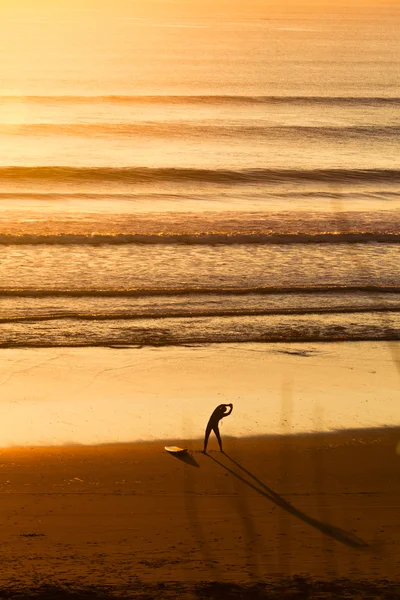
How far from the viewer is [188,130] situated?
123 ft

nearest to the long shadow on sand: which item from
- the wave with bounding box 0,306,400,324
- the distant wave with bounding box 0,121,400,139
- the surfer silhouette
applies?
Answer: the surfer silhouette

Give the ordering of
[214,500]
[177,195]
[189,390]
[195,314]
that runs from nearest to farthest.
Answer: [214,500] < [189,390] < [195,314] < [177,195]

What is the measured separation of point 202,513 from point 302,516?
862mm

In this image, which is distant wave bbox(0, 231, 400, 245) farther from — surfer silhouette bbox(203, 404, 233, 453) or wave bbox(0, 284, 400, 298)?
surfer silhouette bbox(203, 404, 233, 453)

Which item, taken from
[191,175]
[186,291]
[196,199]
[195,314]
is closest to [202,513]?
[195,314]

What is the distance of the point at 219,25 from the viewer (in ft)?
321

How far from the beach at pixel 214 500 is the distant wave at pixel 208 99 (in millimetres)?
34727

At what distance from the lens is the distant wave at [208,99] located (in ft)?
149

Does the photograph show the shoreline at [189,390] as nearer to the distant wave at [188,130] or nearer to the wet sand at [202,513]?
the wet sand at [202,513]

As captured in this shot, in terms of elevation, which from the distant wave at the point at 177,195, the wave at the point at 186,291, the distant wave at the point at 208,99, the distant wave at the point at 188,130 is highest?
the distant wave at the point at 208,99

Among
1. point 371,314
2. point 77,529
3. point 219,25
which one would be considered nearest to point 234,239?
point 371,314

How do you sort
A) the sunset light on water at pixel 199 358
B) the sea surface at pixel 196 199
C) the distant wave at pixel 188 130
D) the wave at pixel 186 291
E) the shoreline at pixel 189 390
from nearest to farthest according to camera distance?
the sunset light on water at pixel 199 358 < the shoreline at pixel 189 390 < the sea surface at pixel 196 199 < the wave at pixel 186 291 < the distant wave at pixel 188 130

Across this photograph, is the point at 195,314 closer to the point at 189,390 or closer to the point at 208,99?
the point at 189,390

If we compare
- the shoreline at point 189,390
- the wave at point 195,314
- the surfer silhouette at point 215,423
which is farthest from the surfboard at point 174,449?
the wave at point 195,314
